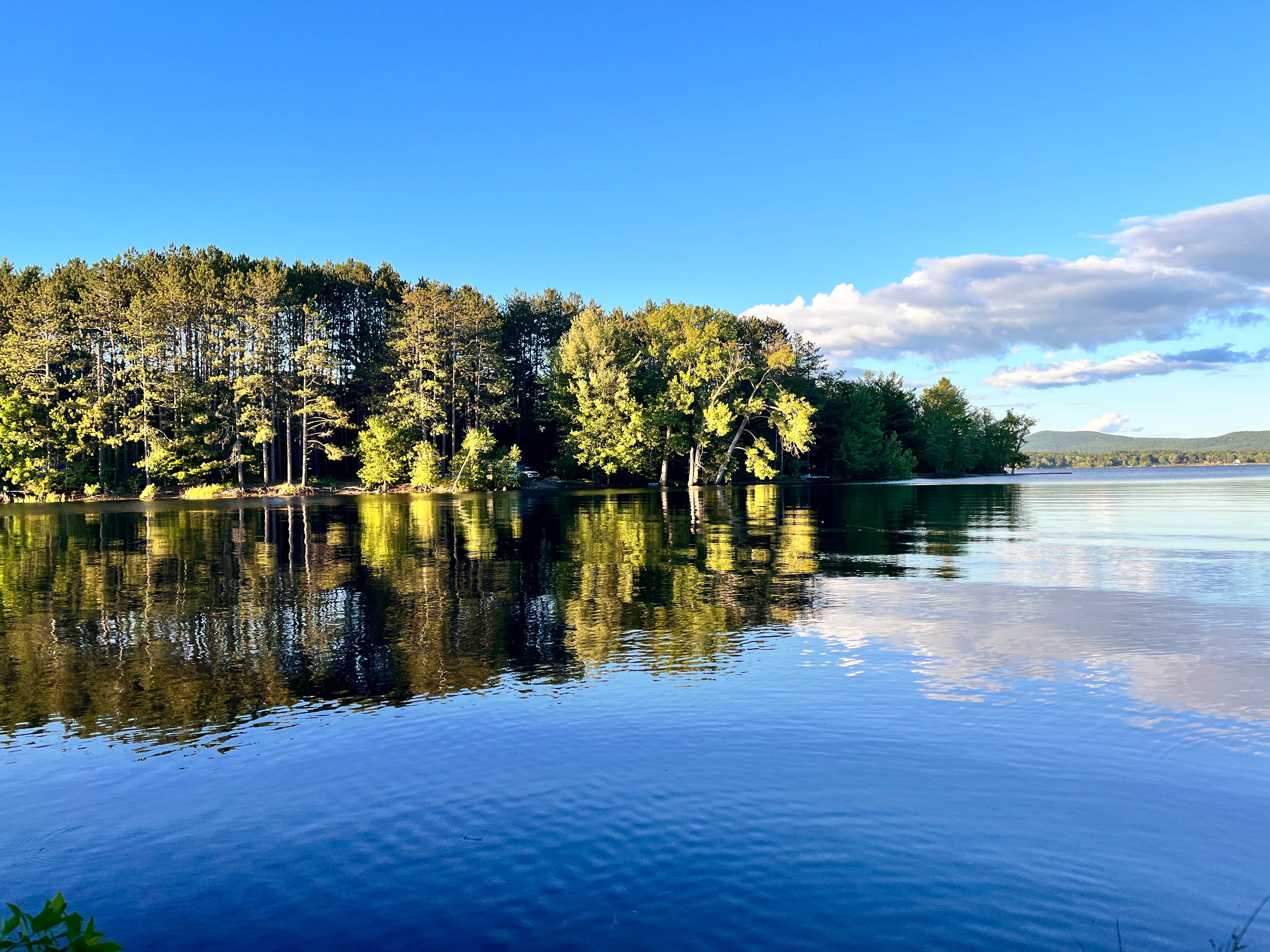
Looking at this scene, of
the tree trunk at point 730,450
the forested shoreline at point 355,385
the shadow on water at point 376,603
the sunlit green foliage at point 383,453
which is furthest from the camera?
the tree trunk at point 730,450

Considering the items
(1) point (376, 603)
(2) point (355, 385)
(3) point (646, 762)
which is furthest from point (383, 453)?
(3) point (646, 762)

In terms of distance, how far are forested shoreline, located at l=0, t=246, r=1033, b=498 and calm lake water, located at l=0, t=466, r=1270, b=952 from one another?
6882cm

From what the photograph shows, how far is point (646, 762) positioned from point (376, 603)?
14.0 meters

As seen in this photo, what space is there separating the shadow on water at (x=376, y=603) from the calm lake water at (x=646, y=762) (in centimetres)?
15

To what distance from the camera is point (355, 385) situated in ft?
336

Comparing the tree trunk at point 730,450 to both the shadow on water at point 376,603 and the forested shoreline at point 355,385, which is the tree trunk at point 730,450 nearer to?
the forested shoreline at point 355,385

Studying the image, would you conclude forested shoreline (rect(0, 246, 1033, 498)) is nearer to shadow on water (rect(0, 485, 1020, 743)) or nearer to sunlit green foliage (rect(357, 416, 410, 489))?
sunlit green foliage (rect(357, 416, 410, 489))

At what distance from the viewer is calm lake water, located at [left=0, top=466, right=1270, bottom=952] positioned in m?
7.04

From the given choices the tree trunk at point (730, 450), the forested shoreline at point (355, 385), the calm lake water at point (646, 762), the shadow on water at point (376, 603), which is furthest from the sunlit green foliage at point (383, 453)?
the calm lake water at point (646, 762)

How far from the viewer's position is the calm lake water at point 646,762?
704cm

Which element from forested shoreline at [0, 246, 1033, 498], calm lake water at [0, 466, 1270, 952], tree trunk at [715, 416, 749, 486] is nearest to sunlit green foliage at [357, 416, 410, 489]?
forested shoreline at [0, 246, 1033, 498]

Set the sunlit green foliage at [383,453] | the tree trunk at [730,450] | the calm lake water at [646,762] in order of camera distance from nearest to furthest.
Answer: the calm lake water at [646,762] → the sunlit green foliage at [383,453] → the tree trunk at [730,450]

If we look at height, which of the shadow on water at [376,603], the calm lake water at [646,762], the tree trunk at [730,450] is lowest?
the calm lake water at [646,762]

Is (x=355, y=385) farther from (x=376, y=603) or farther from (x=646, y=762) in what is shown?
(x=646, y=762)
